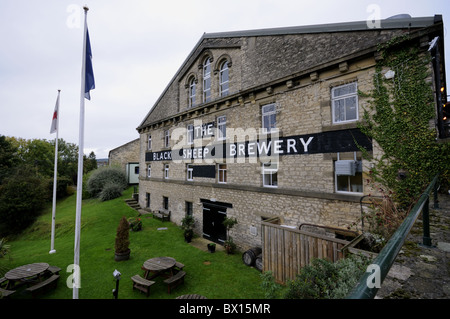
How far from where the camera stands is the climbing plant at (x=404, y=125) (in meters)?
6.11

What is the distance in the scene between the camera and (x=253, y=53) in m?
11.3

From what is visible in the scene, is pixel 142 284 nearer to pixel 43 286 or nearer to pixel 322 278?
pixel 43 286

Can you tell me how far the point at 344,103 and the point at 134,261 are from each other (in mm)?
12221

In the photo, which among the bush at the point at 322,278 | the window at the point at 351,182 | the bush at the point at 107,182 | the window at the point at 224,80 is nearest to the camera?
the bush at the point at 322,278

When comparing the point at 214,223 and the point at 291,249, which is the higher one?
the point at 291,249

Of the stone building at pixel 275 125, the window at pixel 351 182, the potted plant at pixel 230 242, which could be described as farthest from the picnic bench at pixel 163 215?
the window at pixel 351 182

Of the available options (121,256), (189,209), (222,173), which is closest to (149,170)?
(189,209)

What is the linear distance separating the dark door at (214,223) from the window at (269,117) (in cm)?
540

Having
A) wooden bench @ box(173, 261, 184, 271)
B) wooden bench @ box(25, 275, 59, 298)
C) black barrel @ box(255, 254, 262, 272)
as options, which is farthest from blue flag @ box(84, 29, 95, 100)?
black barrel @ box(255, 254, 262, 272)

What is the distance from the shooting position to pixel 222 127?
42.1ft

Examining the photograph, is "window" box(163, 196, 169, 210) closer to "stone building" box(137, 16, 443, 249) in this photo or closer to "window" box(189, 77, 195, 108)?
"stone building" box(137, 16, 443, 249)

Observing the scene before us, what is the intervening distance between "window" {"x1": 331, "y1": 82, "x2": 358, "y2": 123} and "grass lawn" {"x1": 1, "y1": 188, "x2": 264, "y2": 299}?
24.2 feet

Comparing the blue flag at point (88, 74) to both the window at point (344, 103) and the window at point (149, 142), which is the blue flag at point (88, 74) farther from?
the window at point (149, 142)
